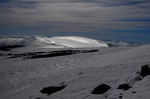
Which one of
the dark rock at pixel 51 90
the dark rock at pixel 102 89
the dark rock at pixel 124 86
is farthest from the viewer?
the dark rock at pixel 51 90

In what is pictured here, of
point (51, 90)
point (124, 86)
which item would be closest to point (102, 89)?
point (124, 86)

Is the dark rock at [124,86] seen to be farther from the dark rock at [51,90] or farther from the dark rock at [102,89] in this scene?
the dark rock at [51,90]

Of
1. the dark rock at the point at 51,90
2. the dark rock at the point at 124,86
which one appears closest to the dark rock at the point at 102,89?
the dark rock at the point at 124,86

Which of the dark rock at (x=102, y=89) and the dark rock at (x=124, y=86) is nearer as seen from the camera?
the dark rock at (x=124, y=86)

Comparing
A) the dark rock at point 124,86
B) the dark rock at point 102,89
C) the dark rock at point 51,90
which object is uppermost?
the dark rock at point 124,86

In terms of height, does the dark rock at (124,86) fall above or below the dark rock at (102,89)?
above

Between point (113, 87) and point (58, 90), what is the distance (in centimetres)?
518

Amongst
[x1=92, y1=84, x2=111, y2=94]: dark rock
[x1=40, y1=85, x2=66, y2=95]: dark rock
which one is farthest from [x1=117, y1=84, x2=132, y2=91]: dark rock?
[x1=40, y1=85, x2=66, y2=95]: dark rock

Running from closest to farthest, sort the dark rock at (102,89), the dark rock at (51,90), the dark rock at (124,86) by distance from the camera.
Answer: the dark rock at (124,86), the dark rock at (102,89), the dark rock at (51,90)

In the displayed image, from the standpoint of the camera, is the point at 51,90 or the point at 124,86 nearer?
the point at 124,86

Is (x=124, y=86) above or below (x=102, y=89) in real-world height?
above

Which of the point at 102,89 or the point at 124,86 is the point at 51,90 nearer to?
the point at 102,89

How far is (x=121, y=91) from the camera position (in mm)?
11469

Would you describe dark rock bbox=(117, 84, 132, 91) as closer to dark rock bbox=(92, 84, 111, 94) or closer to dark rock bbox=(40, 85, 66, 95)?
Answer: dark rock bbox=(92, 84, 111, 94)
